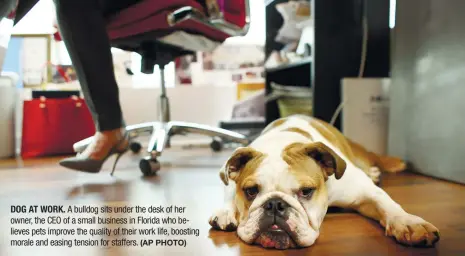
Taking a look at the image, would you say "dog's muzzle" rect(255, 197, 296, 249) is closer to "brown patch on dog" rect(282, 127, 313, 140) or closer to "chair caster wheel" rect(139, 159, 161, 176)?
"brown patch on dog" rect(282, 127, 313, 140)

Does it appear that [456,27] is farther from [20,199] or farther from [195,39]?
[20,199]

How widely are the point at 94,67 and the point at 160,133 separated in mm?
697

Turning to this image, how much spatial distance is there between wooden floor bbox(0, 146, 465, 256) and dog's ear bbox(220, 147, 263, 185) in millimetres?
108

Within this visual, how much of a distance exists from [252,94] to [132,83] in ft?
4.66

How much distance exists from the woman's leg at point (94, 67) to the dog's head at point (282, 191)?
43 centimetres

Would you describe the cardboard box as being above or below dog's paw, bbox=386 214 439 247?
above

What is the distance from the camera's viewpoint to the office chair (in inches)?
50.3

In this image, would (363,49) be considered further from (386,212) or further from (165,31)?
(386,212)

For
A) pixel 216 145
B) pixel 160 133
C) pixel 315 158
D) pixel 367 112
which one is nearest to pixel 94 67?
pixel 315 158

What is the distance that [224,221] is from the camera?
801mm

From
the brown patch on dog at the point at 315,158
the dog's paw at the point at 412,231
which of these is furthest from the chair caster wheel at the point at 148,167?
the dog's paw at the point at 412,231

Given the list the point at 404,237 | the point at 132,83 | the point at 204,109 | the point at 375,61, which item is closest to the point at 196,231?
the point at 404,237

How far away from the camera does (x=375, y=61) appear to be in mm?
1712

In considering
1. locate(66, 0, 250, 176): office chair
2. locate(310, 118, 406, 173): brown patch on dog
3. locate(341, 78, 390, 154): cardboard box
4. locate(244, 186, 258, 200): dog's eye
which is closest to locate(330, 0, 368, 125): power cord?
locate(341, 78, 390, 154): cardboard box
